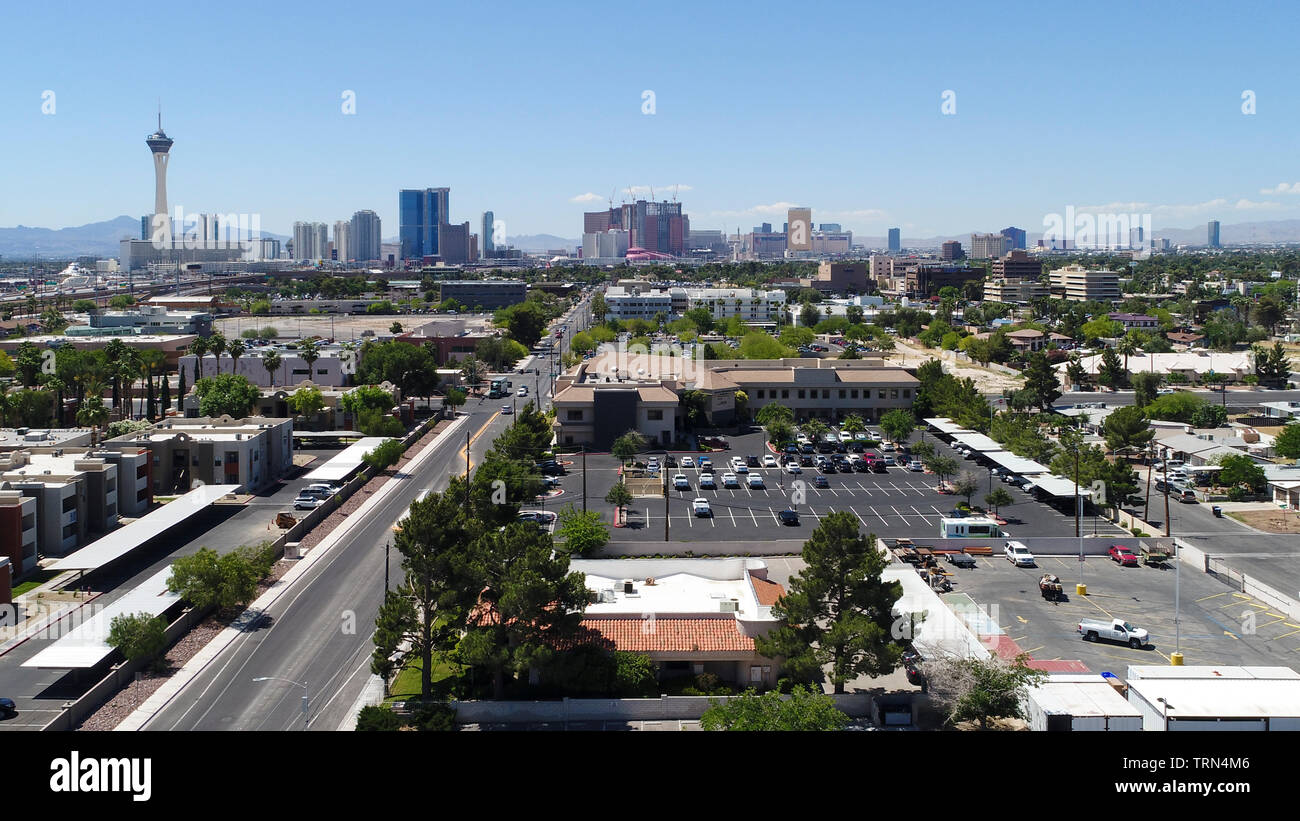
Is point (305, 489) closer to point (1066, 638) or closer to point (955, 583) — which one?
point (955, 583)

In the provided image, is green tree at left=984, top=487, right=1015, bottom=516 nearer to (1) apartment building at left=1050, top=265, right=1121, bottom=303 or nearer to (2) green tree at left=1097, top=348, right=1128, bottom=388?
(2) green tree at left=1097, top=348, right=1128, bottom=388

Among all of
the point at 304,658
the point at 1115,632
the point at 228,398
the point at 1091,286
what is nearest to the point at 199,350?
the point at 228,398

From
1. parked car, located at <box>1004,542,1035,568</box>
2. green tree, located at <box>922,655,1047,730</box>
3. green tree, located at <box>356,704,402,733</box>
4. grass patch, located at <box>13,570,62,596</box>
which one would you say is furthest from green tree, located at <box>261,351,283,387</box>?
green tree, located at <box>922,655,1047,730</box>

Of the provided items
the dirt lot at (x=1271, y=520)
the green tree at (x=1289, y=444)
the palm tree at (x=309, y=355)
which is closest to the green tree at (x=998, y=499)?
the dirt lot at (x=1271, y=520)

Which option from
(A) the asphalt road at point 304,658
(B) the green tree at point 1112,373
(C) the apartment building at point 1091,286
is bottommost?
(A) the asphalt road at point 304,658

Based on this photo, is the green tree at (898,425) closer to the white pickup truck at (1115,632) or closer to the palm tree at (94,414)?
the white pickup truck at (1115,632)

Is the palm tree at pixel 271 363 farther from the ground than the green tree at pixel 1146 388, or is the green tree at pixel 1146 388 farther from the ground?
the palm tree at pixel 271 363
